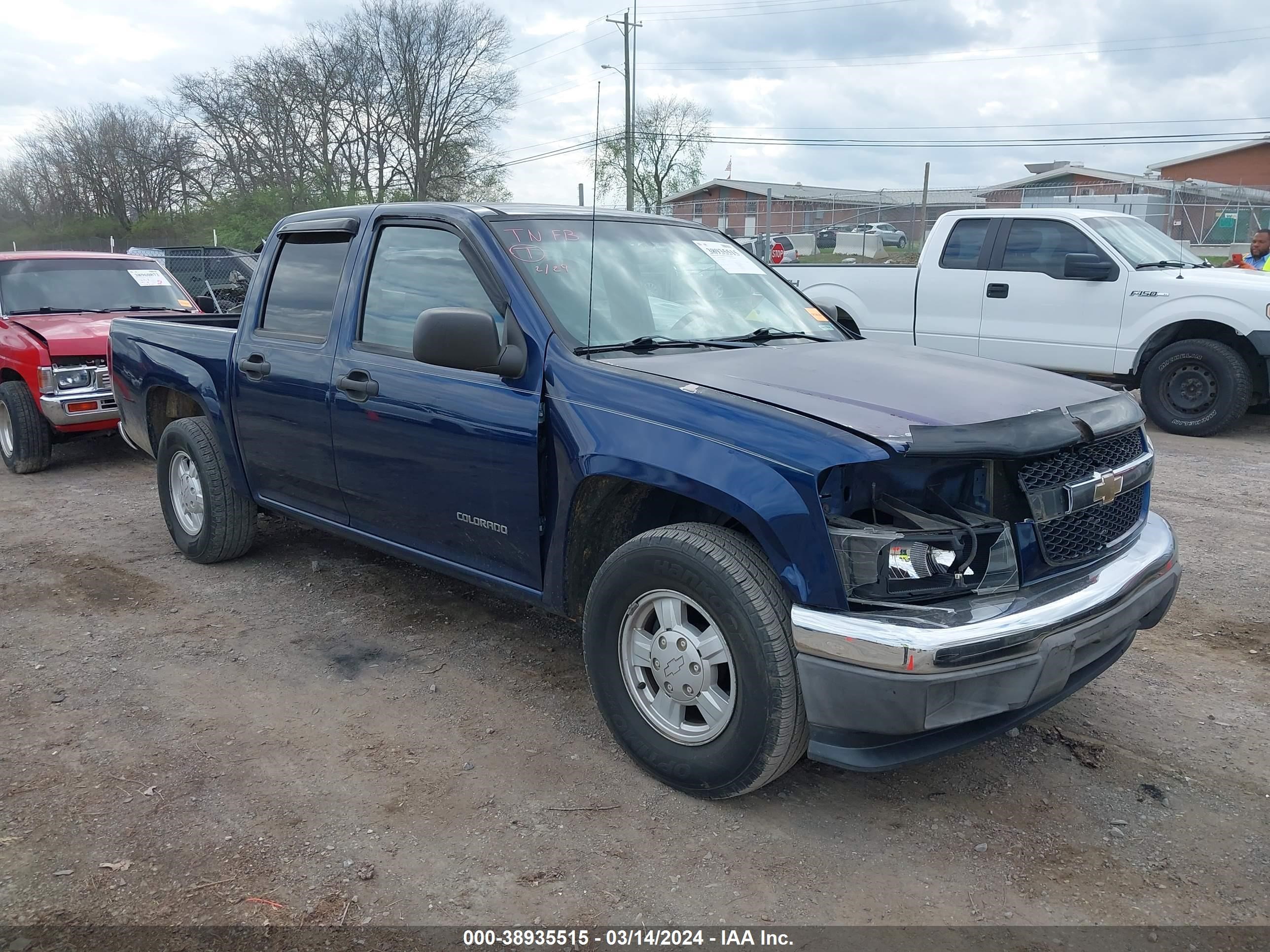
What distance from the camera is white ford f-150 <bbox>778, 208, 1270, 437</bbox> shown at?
852cm

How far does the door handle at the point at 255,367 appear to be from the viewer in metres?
4.54

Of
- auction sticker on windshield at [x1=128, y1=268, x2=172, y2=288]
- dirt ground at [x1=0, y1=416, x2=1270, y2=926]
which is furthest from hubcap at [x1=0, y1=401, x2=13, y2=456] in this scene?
dirt ground at [x1=0, y1=416, x2=1270, y2=926]

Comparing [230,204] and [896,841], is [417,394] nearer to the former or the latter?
[896,841]

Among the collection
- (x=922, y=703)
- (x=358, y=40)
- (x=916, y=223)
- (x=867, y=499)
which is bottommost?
(x=922, y=703)

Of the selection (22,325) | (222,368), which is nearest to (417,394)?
(222,368)

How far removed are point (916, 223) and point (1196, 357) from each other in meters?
23.2

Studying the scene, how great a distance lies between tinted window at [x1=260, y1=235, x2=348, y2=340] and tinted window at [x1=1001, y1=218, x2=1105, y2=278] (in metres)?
6.99

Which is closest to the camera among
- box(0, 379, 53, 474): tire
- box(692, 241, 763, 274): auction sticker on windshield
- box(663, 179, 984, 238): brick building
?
box(692, 241, 763, 274): auction sticker on windshield

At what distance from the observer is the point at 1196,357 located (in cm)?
861

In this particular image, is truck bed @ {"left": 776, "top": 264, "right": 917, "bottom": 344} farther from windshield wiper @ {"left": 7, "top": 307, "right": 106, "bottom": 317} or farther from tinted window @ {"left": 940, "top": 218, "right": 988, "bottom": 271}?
windshield wiper @ {"left": 7, "top": 307, "right": 106, "bottom": 317}

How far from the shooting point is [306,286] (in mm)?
4531

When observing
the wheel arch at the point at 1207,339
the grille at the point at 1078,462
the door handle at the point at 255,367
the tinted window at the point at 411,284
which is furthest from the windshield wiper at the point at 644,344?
the wheel arch at the point at 1207,339

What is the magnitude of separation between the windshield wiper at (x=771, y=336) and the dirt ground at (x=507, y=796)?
1.50 metres

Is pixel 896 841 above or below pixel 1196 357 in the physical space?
below
